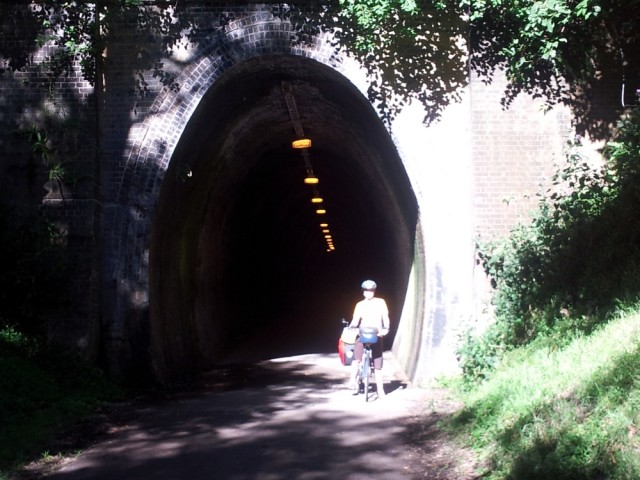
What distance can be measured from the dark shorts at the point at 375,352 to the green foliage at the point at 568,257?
110cm

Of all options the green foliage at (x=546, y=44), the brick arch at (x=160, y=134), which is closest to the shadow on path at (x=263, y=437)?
the brick arch at (x=160, y=134)

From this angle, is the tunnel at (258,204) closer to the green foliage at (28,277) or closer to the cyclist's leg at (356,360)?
the green foliage at (28,277)

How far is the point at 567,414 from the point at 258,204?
1800 centimetres

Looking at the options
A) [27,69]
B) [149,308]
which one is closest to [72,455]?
[149,308]

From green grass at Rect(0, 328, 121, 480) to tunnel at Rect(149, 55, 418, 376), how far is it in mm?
1410

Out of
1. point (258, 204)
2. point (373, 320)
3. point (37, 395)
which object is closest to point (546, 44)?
point (373, 320)

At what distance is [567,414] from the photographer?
6816mm

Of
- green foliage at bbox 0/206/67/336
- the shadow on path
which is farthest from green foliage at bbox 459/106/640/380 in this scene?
green foliage at bbox 0/206/67/336

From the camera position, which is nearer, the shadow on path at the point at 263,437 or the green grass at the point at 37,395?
the shadow on path at the point at 263,437

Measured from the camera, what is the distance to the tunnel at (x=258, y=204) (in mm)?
13641

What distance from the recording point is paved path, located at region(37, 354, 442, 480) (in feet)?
25.1

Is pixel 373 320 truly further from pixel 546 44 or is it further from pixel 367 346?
pixel 546 44

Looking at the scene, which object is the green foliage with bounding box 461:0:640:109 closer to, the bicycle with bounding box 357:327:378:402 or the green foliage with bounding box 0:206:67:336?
the bicycle with bounding box 357:327:378:402

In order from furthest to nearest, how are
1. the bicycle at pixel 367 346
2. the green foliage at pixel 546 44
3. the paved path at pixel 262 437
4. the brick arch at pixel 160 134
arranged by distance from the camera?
the brick arch at pixel 160 134 < the green foliage at pixel 546 44 < the bicycle at pixel 367 346 < the paved path at pixel 262 437
